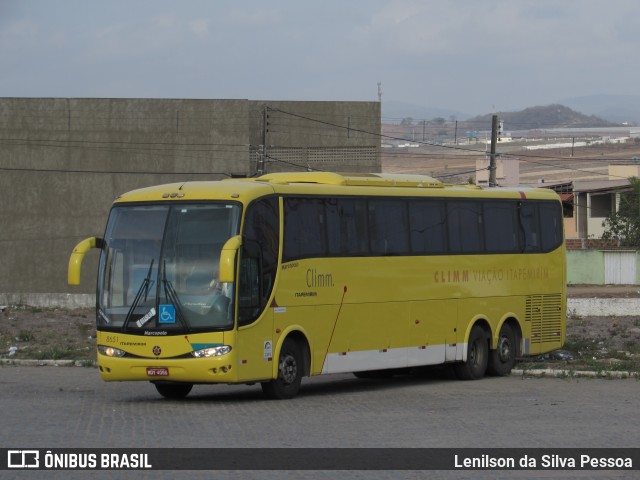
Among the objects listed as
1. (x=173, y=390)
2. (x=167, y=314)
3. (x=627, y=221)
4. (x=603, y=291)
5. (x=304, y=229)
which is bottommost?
(x=603, y=291)

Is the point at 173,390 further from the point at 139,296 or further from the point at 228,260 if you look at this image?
the point at 228,260

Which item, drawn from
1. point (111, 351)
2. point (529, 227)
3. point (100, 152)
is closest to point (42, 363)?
point (111, 351)

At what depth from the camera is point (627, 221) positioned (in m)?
68.0

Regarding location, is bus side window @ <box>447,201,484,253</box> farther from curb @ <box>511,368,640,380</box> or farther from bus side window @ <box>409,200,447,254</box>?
curb @ <box>511,368,640,380</box>

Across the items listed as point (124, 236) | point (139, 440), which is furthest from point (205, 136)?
point (139, 440)

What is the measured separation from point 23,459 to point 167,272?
6342mm

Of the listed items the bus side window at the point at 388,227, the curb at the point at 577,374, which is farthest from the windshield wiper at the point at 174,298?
the curb at the point at 577,374

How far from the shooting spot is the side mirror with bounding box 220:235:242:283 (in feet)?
54.6

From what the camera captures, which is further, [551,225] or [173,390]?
[551,225]

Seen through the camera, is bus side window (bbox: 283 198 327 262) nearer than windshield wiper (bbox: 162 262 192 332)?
No

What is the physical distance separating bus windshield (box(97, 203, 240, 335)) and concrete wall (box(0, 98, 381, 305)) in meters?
38.6

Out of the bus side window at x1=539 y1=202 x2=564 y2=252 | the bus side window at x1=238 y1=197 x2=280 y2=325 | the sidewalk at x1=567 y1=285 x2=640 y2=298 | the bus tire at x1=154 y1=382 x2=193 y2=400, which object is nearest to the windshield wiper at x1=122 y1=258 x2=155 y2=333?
the bus side window at x1=238 y1=197 x2=280 y2=325

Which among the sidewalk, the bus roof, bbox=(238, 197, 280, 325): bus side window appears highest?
the bus roof

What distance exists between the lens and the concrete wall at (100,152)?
188ft
